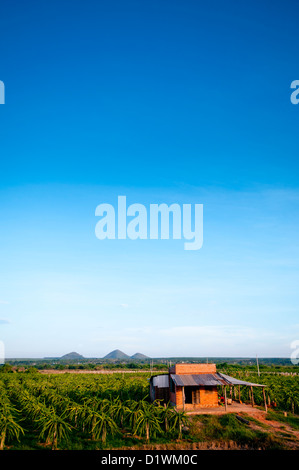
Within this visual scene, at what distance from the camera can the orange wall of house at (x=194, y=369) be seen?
26.5 m

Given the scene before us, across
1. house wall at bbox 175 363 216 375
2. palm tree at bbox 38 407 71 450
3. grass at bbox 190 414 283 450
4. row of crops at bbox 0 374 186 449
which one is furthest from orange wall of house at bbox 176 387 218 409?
palm tree at bbox 38 407 71 450

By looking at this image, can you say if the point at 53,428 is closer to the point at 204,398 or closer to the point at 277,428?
the point at 204,398

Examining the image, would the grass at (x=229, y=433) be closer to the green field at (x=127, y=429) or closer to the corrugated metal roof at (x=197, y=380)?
the green field at (x=127, y=429)

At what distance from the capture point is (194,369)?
26.9 meters

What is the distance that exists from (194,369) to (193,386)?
4.92ft

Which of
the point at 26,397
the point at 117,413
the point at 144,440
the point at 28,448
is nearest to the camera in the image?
the point at 28,448

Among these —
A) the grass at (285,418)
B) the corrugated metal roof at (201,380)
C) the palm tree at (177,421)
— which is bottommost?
the grass at (285,418)

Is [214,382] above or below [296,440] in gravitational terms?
above

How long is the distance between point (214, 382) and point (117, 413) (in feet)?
28.0

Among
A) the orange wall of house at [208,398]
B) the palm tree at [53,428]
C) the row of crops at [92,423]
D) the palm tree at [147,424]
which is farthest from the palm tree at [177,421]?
the palm tree at [53,428]
